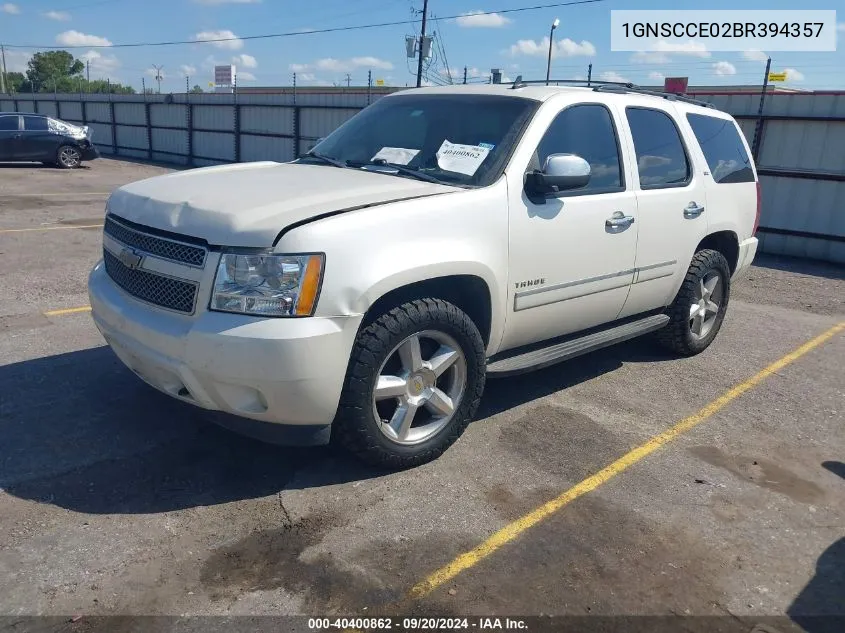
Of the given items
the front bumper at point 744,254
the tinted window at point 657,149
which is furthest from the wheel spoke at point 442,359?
the front bumper at point 744,254

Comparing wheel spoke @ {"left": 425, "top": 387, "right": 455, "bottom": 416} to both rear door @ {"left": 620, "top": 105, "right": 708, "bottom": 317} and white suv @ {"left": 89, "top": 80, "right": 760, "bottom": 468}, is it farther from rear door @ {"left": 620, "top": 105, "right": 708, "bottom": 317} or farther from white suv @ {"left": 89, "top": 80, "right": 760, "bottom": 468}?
rear door @ {"left": 620, "top": 105, "right": 708, "bottom": 317}

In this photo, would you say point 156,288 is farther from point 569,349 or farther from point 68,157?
point 68,157

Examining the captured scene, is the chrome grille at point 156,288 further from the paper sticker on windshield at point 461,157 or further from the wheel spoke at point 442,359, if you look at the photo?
the paper sticker on windshield at point 461,157

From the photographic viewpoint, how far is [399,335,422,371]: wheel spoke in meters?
3.64

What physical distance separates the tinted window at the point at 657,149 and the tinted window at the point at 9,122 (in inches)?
801

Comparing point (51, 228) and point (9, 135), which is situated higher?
point (9, 135)

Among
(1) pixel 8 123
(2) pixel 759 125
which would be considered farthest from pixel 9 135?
(2) pixel 759 125

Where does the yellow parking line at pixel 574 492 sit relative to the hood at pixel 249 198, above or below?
below

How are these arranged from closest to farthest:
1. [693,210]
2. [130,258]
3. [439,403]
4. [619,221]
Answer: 1. [130,258]
2. [439,403]
3. [619,221]
4. [693,210]

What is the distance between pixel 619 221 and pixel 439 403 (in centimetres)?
175

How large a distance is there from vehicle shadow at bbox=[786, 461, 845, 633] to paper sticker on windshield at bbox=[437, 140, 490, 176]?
2529 millimetres

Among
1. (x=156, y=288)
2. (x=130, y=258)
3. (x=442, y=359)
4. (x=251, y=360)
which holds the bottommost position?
(x=442, y=359)

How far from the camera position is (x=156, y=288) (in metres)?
3.49

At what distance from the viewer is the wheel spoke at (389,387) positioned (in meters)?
3.57
